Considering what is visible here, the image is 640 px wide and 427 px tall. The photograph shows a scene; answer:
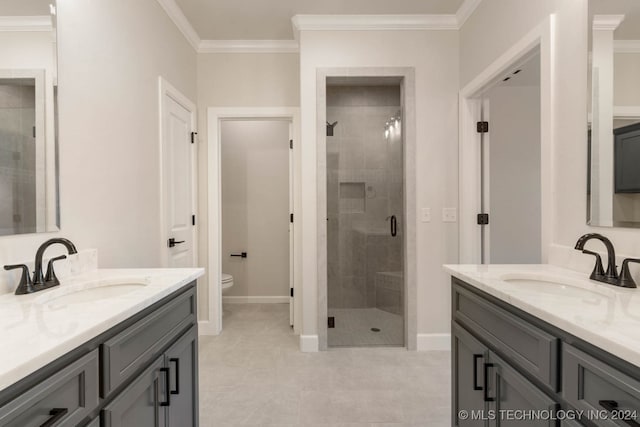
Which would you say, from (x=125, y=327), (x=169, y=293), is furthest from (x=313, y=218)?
(x=125, y=327)

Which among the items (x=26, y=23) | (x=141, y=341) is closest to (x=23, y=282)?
(x=141, y=341)

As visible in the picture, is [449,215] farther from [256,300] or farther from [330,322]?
[256,300]

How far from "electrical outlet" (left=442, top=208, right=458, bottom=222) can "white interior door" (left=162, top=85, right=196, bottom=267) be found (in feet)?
7.42

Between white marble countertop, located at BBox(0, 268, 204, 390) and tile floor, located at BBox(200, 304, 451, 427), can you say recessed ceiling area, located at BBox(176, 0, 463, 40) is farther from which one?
tile floor, located at BBox(200, 304, 451, 427)

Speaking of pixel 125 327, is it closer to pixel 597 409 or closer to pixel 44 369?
pixel 44 369

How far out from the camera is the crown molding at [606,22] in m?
1.27

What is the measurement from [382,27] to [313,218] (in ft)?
5.69

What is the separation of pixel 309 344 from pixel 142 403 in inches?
69.1

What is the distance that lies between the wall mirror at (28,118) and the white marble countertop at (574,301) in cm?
182

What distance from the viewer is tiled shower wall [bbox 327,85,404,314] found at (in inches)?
117

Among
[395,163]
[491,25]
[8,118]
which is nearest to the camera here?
[8,118]

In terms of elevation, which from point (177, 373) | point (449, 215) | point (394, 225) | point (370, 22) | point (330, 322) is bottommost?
point (330, 322)

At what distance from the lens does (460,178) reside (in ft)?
8.78

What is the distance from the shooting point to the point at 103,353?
2.79ft
